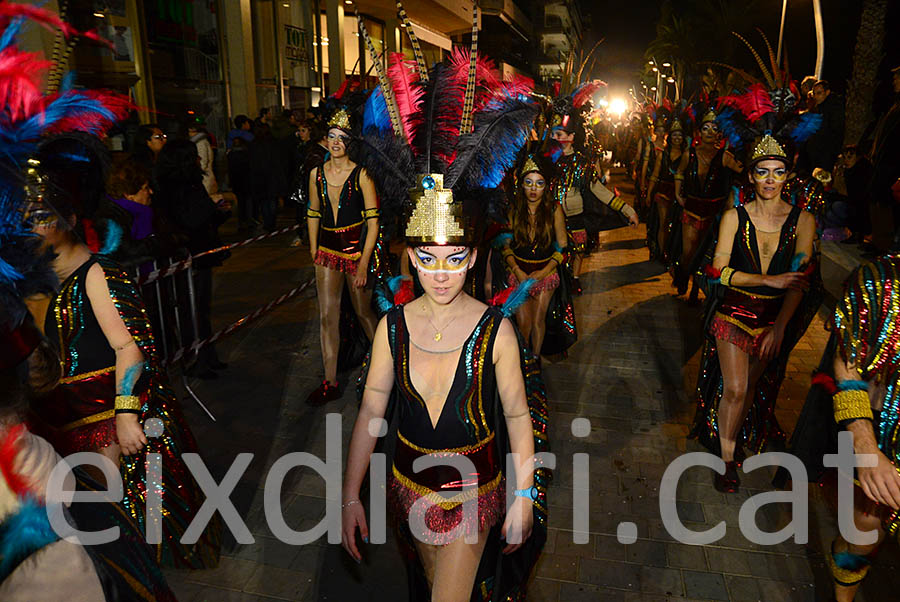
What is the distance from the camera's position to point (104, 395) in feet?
10.0

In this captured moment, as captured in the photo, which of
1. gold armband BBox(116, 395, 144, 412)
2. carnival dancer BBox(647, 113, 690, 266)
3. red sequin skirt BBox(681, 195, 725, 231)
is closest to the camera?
gold armband BBox(116, 395, 144, 412)

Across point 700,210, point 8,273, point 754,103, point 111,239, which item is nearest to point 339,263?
point 111,239

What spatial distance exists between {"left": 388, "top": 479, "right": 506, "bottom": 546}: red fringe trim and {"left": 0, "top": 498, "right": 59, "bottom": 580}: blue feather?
1.32 m

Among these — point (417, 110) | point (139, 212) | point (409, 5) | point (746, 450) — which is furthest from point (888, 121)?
point (409, 5)

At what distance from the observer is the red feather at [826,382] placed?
9.39ft

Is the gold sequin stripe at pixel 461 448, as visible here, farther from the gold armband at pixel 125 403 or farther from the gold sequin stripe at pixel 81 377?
the gold sequin stripe at pixel 81 377

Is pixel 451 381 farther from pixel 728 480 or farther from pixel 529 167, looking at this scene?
pixel 529 167

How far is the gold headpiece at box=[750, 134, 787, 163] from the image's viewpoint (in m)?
4.36

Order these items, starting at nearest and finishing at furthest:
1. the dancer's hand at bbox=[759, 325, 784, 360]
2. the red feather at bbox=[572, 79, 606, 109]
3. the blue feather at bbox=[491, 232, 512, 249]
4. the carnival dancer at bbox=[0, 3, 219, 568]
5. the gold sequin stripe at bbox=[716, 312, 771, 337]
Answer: the carnival dancer at bbox=[0, 3, 219, 568] < the dancer's hand at bbox=[759, 325, 784, 360] < the gold sequin stripe at bbox=[716, 312, 771, 337] < the blue feather at bbox=[491, 232, 512, 249] < the red feather at bbox=[572, 79, 606, 109]

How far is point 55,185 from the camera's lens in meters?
2.70

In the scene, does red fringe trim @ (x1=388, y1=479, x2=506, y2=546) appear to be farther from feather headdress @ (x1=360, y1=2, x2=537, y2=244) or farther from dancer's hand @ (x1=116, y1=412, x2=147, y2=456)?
dancer's hand @ (x1=116, y1=412, x2=147, y2=456)

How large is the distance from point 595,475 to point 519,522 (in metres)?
2.21

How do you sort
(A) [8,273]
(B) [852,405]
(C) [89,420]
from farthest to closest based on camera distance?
(C) [89,420]
(B) [852,405]
(A) [8,273]

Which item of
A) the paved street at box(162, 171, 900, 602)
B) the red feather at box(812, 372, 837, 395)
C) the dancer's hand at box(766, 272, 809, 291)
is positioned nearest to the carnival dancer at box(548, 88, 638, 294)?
the paved street at box(162, 171, 900, 602)
